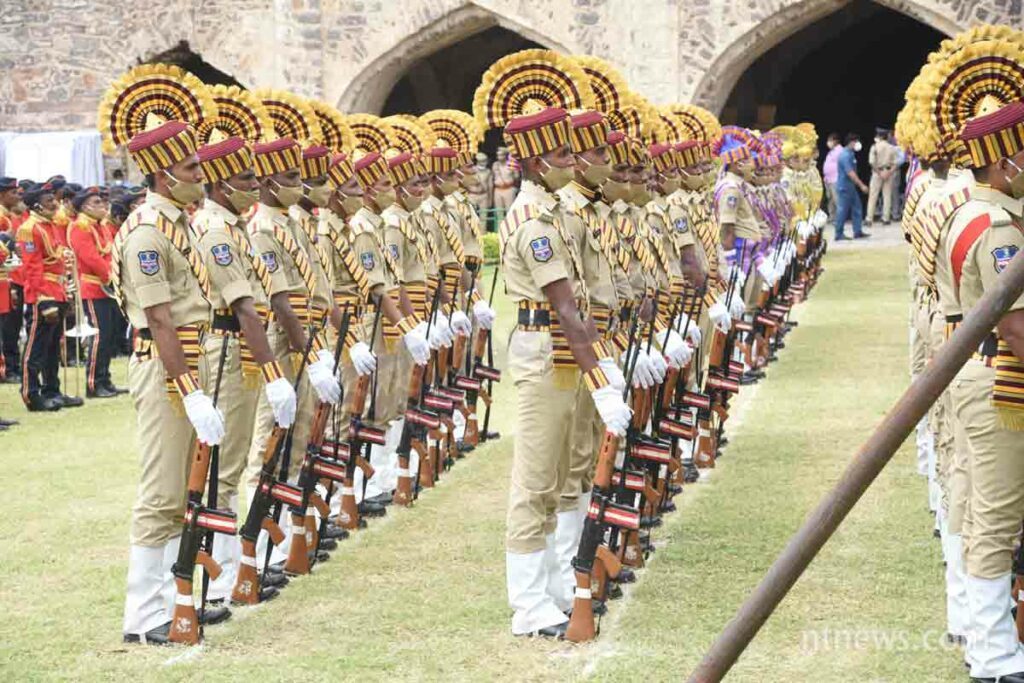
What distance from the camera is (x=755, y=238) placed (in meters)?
12.6

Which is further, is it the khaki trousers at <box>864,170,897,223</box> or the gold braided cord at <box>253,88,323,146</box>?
the khaki trousers at <box>864,170,897,223</box>

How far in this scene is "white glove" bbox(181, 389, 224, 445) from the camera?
19.4 ft

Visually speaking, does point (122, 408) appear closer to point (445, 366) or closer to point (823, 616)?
point (445, 366)

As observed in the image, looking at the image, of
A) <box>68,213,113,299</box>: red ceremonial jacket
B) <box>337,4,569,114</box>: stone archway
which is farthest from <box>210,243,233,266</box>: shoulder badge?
<box>337,4,569,114</box>: stone archway

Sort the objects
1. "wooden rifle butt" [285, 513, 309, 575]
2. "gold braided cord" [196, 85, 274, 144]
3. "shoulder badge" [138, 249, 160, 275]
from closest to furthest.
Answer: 1. "shoulder badge" [138, 249, 160, 275]
2. "wooden rifle butt" [285, 513, 309, 575]
3. "gold braided cord" [196, 85, 274, 144]

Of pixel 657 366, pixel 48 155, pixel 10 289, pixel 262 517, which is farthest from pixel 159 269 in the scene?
pixel 48 155

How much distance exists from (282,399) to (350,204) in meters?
2.44

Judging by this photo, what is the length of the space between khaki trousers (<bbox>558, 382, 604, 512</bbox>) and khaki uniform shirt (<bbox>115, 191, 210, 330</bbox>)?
1682 millimetres

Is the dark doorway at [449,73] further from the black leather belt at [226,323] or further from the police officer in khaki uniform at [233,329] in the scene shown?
the black leather belt at [226,323]

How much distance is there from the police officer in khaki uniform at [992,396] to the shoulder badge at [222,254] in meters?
2.94

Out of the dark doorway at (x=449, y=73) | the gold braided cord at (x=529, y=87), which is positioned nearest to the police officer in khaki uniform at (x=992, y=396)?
the gold braided cord at (x=529, y=87)

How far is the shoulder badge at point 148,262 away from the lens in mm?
5961

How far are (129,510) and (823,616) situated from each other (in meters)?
4.21

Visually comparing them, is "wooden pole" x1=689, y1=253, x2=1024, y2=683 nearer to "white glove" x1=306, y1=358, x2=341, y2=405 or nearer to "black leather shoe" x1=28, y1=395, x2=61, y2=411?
"white glove" x1=306, y1=358, x2=341, y2=405
